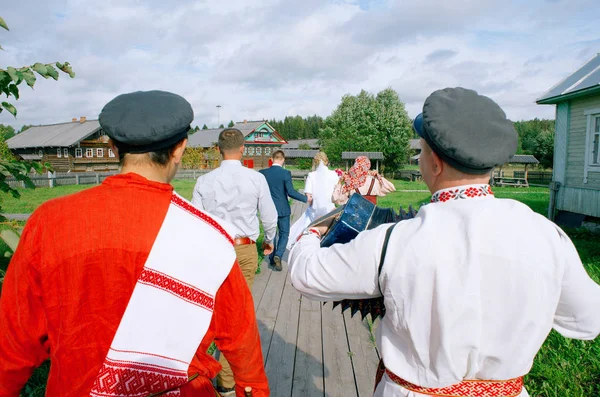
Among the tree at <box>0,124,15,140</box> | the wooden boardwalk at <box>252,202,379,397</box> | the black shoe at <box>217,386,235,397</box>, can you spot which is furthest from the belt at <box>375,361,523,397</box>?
the tree at <box>0,124,15,140</box>

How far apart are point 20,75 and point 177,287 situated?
76.0 inches

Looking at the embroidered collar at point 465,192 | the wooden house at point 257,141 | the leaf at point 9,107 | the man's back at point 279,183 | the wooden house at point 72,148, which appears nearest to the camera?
the embroidered collar at point 465,192

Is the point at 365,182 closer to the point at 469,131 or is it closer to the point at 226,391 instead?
the point at 226,391

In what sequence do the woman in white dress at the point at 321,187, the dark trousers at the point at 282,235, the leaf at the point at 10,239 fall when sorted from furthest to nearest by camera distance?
the woman in white dress at the point at 321,187 → the dark trousers at the point at 282,235 → the leaf at the point at 10,239

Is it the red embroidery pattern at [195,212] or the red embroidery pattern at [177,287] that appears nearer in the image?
the red embroidery pattern at [177,287]

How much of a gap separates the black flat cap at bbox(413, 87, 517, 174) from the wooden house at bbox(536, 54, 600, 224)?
1299cm

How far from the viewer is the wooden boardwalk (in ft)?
11.8

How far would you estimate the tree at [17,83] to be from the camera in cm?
254

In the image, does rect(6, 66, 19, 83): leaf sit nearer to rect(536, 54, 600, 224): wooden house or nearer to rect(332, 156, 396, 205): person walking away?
rect(332, 156, 396, 205): person walking away

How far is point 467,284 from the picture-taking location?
4.26ft

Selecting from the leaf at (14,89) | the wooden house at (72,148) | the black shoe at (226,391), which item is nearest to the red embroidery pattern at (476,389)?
the black shoe at (226,391)

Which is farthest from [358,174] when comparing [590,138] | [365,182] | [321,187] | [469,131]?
[590,138]

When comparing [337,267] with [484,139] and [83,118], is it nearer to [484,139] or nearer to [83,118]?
[484,139]

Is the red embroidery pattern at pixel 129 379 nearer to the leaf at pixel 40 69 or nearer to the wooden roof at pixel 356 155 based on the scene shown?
the leaf at pixel 40 69
